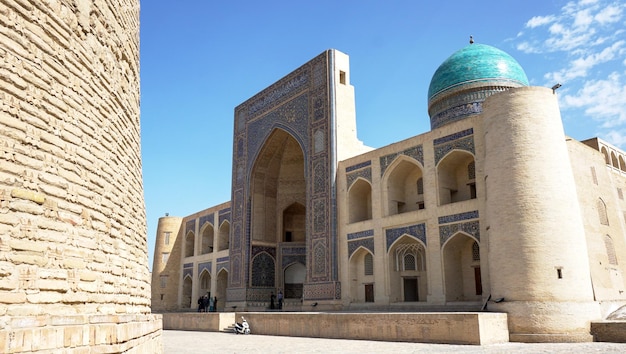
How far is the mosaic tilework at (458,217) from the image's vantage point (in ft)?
37.5

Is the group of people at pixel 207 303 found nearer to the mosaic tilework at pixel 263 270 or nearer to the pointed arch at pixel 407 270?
the mosaic tilework at pixel 263 270

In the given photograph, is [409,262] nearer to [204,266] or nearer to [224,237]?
[224,237]

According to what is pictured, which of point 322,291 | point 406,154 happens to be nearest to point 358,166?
point 406,154

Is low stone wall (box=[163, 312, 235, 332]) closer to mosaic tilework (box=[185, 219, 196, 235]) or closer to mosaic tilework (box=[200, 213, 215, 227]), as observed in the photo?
mosaic tilework (box=[200, 213, 215, 227])

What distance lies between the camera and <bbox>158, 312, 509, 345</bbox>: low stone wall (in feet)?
28.7

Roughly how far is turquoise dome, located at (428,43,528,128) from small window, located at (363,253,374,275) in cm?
518

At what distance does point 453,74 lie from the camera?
1662 cm

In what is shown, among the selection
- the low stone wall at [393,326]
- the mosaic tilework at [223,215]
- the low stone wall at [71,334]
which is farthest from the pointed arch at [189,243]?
the low stone wall at [71,334]

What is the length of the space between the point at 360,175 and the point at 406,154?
163cm

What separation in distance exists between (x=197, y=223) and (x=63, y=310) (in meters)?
20.3

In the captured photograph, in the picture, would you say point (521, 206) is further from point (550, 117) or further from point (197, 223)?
point (197, 223)

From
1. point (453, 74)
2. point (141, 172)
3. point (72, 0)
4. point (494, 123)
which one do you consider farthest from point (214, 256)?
point (72, 0)

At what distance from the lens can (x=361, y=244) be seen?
14078mm

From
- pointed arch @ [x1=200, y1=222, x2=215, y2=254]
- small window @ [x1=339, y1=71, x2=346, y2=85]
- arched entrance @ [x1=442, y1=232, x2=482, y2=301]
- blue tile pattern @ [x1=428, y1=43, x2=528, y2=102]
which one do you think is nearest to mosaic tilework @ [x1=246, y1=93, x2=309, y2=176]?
small window @ [x1=339, y1=71, x2=346, y2=85]
